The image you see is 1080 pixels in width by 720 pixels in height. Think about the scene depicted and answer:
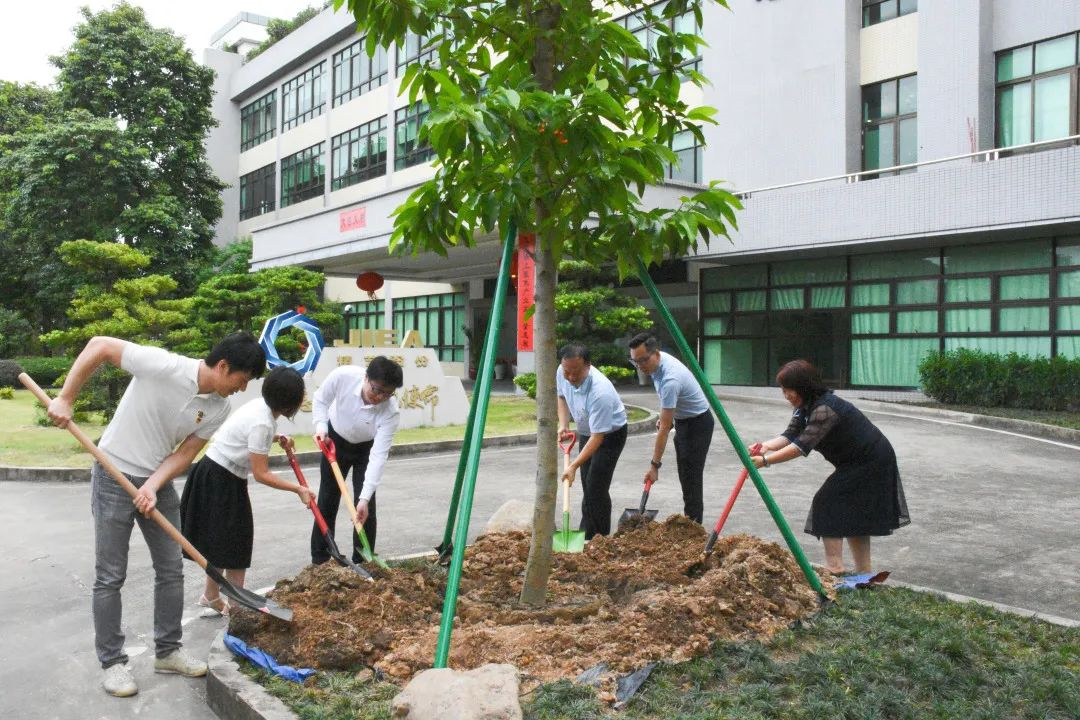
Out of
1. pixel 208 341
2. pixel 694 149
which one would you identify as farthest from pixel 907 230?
pixel 208 341

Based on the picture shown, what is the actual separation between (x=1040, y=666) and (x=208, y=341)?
17568mm

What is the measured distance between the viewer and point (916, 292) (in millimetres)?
17891

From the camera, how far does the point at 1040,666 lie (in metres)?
3.62

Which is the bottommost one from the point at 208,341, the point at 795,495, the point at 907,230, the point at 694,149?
the point at 795,495

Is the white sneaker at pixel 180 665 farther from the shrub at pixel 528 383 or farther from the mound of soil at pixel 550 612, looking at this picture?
the shrub at pixel 528 383

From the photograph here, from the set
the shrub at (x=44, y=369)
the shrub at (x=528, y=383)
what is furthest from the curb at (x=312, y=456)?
the shrub at (x=44, y=369)

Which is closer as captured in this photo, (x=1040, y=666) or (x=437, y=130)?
(x=437, y=130)

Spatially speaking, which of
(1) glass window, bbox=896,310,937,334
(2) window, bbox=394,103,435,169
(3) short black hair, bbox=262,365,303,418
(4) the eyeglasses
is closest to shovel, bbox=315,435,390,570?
(4) the eyeglasses

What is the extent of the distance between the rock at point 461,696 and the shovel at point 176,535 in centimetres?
121

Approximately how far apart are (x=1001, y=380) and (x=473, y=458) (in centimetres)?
1426

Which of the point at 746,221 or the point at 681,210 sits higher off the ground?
the point at 746,221

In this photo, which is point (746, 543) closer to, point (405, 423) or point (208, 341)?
point (405, 423)

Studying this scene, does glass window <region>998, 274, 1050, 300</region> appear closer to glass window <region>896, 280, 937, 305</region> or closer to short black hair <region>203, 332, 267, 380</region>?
glass window <region>896, 280, 937, 305</region>

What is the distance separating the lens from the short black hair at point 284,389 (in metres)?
4.51
